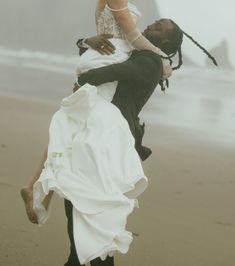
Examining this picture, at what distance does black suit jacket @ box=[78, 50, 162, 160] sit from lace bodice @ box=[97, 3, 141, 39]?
12cm

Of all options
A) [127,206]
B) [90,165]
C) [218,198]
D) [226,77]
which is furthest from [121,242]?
[226,77]

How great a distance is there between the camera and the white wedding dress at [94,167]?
2.37 meters

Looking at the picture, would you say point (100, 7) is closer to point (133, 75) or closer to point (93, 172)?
point (133, 75)

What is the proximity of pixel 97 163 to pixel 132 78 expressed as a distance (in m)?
0.41

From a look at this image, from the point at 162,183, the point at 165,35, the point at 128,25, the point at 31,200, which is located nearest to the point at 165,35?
the point at 165,35

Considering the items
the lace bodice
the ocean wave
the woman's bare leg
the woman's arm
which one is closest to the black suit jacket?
the lace bodice

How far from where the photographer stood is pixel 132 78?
2619 mm

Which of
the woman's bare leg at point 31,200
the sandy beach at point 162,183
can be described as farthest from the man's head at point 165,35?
the sandy beach at point 162,183

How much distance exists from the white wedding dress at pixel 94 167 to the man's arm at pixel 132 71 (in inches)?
1.9

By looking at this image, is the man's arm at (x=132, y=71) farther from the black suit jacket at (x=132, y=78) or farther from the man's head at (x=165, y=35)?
the man's head at (x=165, y=35)

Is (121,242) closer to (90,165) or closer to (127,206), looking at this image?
(127,206)

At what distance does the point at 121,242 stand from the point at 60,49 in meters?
18.6

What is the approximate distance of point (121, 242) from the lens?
238cm

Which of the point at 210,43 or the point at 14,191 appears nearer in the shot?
the point at 14,191
